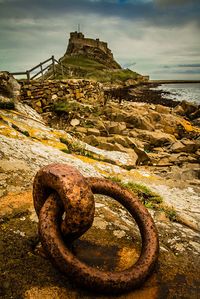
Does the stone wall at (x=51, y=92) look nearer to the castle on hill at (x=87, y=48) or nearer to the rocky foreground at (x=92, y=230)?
the rocky foreground at (x=92, y=230)

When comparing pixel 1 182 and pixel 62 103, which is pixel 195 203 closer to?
pixel 1 182

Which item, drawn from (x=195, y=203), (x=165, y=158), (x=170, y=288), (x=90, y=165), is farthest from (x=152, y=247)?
(x=165, y=158)

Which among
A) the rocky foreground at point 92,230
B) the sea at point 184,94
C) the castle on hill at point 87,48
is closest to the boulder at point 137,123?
the rocky foreground at point 92,230

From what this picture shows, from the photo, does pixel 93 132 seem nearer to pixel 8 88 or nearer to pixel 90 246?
pixel 8 88

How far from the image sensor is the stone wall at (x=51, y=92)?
34.2 feet

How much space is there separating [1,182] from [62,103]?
8.68 m

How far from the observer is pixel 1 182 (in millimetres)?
2773

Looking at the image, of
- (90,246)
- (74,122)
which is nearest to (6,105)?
(74,122)

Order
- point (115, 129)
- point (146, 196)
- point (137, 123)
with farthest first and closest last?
point (137, 123) → point (115, 129) → point (146, 196)

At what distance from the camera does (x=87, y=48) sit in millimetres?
107438

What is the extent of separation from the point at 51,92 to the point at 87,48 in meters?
105

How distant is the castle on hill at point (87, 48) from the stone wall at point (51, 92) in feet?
325

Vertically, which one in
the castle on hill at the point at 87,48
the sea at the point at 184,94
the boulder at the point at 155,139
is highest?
the castle on hill at the point at 87,48

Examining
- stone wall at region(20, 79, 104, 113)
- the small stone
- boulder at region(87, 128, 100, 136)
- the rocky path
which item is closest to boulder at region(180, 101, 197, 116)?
stone wall at region(20, 79, 104, 113)
